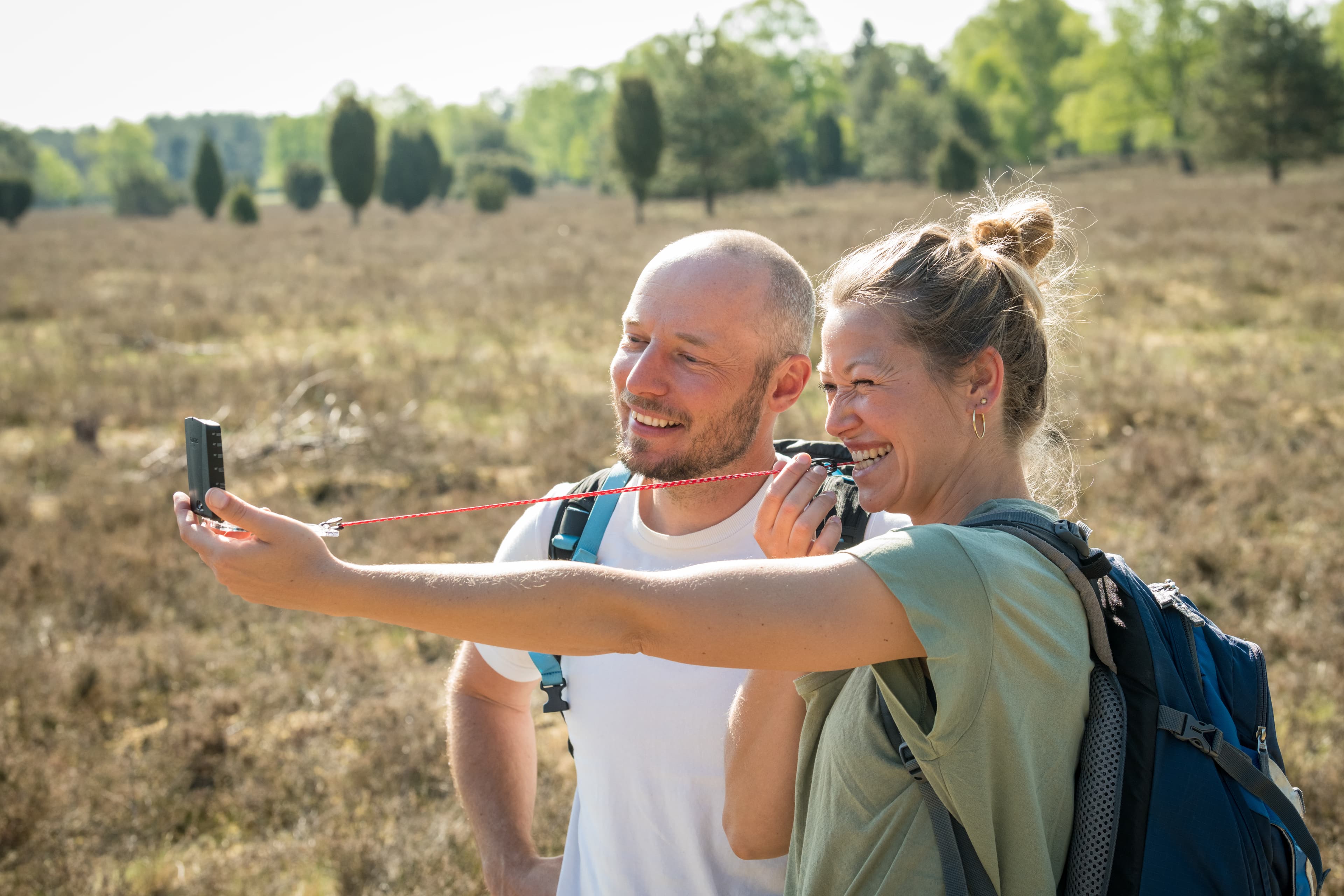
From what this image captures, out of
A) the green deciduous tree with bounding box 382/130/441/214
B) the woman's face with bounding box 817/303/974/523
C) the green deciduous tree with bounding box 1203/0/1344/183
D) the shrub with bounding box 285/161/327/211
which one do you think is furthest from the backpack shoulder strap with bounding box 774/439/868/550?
the shrub with bounding box 285/161/327/211

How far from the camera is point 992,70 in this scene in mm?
73875

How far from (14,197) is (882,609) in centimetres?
5702

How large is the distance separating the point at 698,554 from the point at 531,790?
0.87m

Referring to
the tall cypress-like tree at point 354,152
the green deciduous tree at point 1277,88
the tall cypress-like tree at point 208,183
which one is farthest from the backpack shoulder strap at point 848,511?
the tall cypress-like tree at point 208,183

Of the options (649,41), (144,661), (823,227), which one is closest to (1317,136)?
(823,227)

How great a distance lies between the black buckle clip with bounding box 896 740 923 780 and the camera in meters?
1.43

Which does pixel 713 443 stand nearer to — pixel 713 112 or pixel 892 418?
pixel 892 418

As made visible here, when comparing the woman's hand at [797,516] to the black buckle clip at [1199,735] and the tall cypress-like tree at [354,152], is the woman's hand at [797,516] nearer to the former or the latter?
the black buckle clip at [1199,735]

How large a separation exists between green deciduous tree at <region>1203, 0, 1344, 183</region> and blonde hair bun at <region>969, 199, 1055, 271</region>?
44.6 metres

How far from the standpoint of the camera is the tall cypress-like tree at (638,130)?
4412cm

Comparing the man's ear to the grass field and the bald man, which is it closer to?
the bald man

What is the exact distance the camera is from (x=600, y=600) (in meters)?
1.40

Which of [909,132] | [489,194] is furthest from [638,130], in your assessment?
[909,132]

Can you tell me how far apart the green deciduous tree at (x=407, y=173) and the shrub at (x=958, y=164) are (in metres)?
29.7
